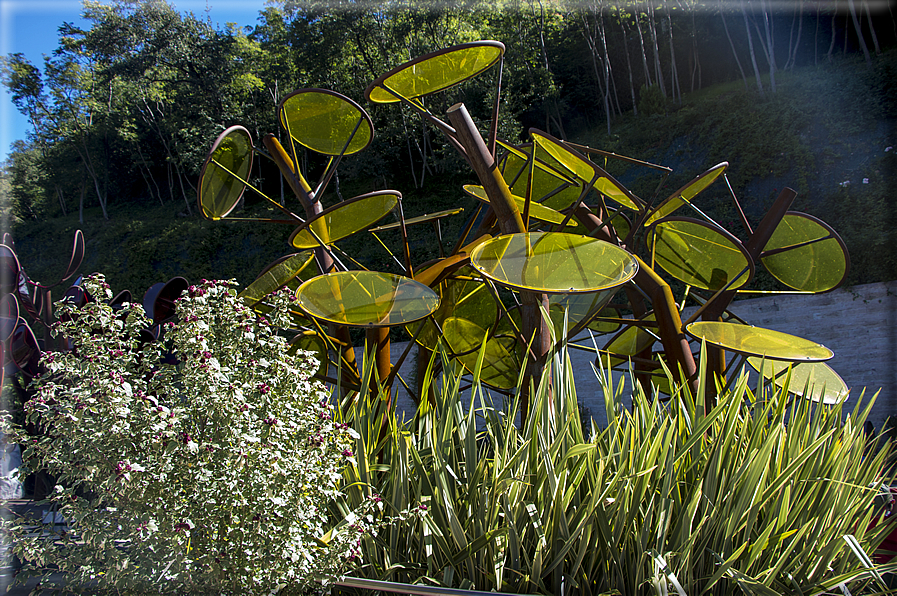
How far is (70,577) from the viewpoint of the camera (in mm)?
1574

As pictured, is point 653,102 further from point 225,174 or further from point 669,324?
point 225,174

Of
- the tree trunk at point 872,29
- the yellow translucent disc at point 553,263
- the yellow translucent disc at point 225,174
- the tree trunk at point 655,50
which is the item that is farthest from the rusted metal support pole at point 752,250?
the tree trunk at point 655,50

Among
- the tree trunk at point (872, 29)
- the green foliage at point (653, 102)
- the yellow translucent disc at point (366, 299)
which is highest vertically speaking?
the tree trunk at point (872, 29)

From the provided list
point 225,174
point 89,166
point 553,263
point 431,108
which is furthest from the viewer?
point 89,166

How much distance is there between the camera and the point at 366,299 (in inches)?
108

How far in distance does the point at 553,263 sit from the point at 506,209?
1.51 feet

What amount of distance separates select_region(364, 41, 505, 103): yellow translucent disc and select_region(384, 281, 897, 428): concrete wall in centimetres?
688

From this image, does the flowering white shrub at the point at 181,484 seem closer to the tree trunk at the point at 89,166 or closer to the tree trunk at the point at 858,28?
the tree trunk at the point at 858,28

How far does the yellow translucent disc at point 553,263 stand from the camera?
229cm

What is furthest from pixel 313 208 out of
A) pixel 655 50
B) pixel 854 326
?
pixel 655 50

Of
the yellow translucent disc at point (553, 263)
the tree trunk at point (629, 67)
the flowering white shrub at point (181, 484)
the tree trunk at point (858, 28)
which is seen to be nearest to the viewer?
the flowering white shrub at point (181, 484)

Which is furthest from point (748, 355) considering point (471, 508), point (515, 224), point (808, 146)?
point (808, 146)

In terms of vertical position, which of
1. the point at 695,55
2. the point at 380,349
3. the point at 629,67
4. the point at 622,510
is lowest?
the point at 622,510

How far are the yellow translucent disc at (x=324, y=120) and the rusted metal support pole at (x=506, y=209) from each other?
105 cm
